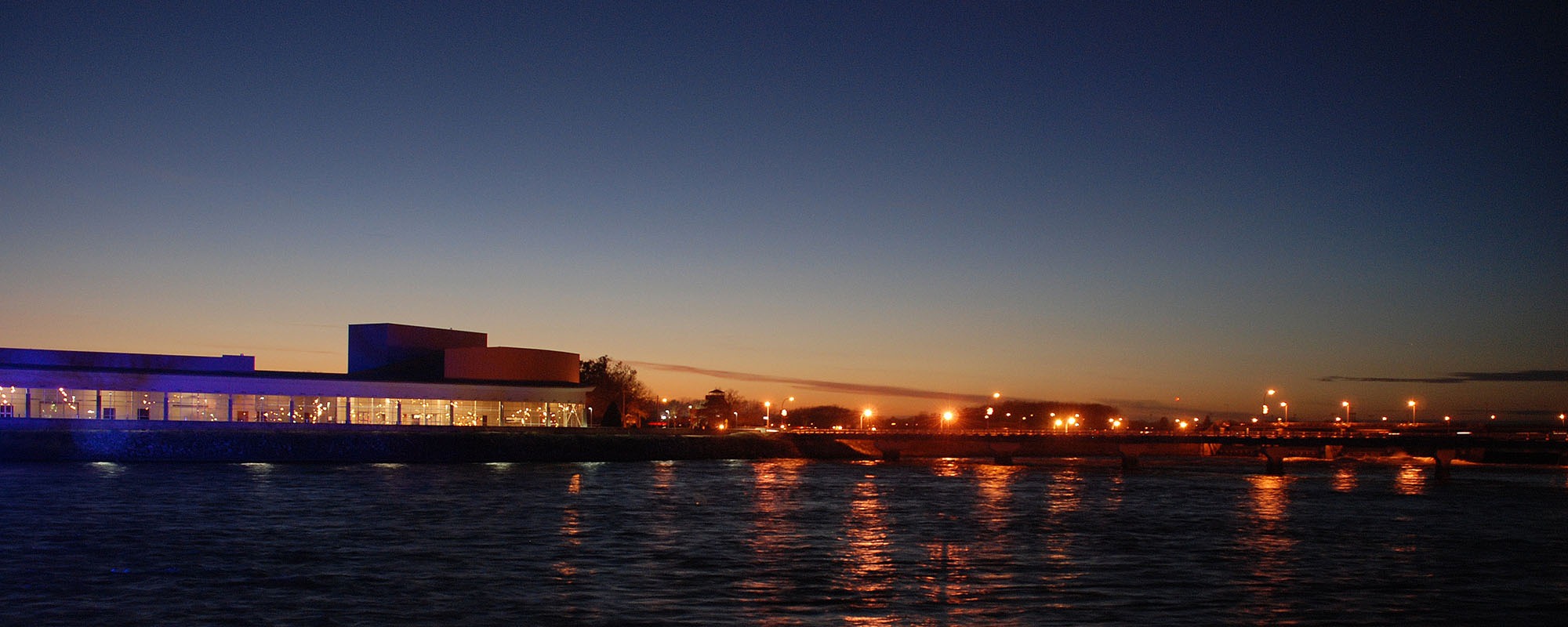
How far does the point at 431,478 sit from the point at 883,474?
138 ft

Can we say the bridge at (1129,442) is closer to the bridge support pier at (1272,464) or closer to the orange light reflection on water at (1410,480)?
the bridge support pier at (1272,464)

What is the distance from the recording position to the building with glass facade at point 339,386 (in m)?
124

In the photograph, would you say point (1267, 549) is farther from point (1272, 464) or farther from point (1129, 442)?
point (1129, 442)

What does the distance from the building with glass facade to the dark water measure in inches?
1638

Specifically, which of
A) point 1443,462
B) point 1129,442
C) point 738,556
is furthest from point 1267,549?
point 1129,442

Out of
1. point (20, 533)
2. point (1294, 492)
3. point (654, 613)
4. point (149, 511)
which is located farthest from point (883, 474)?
point (654, 613)

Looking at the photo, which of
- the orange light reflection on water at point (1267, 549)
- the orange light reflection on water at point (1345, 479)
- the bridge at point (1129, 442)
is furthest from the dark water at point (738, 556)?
the bridge at point (1129, 442)

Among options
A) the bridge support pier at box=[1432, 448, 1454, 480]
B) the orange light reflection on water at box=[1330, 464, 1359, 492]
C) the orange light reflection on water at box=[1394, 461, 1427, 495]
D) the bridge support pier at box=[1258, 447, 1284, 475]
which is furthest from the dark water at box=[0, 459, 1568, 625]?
the bridge support pier at box=[1258, 447, 1284, 475]

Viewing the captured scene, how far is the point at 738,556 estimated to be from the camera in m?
43.9

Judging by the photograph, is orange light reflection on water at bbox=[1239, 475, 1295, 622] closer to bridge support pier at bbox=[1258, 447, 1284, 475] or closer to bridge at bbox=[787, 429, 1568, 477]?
bridge support pier at bbox=[1258, 447, 1284, 475]

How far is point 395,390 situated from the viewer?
144 m

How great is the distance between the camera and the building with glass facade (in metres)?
124

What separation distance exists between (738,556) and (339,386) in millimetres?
107510

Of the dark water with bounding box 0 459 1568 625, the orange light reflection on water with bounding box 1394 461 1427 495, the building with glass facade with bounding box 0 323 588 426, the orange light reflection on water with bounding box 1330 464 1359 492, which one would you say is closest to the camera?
the dark water with bounding box 0 459 1568 625
